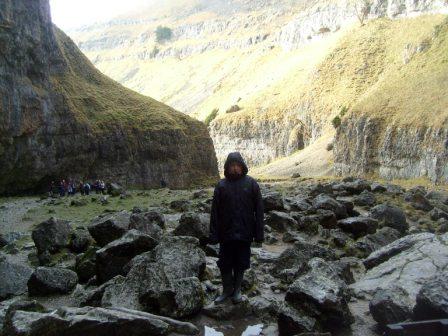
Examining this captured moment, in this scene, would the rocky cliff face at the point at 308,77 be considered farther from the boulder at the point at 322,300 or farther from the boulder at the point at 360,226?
the boulder at the point at 322,300

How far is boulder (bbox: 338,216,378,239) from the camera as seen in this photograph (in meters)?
15.7

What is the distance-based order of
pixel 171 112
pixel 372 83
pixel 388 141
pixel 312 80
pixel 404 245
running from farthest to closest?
pixel 312 80, pixel 372 83, pixel 388 141, pixel 171 112, pixel 404 245

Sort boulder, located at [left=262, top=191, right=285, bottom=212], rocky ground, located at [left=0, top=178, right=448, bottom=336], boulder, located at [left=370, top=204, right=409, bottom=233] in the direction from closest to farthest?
rocky ground, located at [left=0, top=178, right=448, bottom=336]
boulder, located at [left=370, top=204, right=409, bottom=233]
boulder, located at [left=262, top=191, right=285, bottom=212]

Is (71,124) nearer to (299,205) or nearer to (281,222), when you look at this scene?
(299,205)

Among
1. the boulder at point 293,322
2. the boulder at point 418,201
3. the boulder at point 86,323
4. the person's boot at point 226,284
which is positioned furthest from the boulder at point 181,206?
the boulder at point 86,323

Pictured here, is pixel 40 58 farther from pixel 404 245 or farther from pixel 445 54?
pixel 445 54

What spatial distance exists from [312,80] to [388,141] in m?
45.8

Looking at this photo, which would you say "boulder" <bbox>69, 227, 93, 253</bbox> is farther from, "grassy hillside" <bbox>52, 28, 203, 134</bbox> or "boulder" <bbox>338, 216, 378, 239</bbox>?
"grassy hillside" <bbox>52, 28, 203, 134</bbox>

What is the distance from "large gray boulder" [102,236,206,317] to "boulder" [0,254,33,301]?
2543mm

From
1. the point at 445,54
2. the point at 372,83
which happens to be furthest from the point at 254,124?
the point at 445,54

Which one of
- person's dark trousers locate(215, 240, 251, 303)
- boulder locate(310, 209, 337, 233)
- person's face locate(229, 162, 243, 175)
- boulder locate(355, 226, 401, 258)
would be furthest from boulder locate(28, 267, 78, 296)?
boulder locate(310, 209, 337, 233)

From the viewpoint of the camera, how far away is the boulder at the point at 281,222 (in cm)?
1681

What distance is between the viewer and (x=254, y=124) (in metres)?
115

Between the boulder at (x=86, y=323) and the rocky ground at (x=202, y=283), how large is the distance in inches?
0.5
